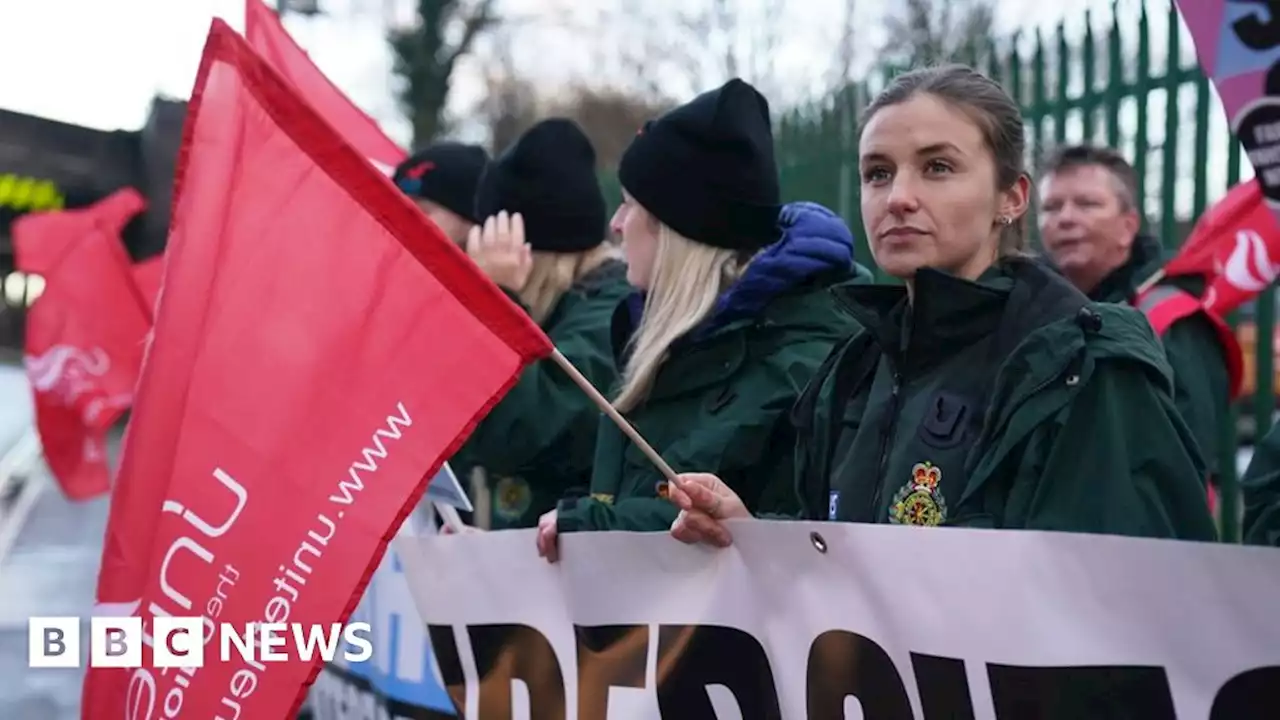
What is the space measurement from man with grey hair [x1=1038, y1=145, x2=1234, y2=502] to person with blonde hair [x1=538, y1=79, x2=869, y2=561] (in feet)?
4.23

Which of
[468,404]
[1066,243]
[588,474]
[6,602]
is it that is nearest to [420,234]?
[468,404]

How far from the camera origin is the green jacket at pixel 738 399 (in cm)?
290

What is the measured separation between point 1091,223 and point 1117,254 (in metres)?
0.14

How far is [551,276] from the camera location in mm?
4031

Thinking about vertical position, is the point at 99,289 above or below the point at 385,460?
above

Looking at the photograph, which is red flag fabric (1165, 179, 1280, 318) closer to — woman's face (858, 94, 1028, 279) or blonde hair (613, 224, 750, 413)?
blonde hair (613, 224, 750, 413)

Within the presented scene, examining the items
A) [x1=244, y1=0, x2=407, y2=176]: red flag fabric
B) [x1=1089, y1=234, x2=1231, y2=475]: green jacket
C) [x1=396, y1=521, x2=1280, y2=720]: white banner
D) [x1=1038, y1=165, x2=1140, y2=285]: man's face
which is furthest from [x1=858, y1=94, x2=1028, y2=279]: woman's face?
[x1=244, y1=0, x2=407, y2=176]: red flag fabric

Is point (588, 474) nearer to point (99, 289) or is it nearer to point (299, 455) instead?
point (299, 455)

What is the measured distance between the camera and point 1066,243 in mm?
4215

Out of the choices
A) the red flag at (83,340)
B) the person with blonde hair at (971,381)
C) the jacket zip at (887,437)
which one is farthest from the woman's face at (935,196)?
the red flag at (83,340)

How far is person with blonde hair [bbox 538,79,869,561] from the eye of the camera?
2918mm

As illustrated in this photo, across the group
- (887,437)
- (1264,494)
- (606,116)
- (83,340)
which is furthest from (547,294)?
(606,116)

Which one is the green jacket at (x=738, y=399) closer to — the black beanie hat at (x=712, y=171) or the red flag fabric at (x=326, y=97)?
the black beanie hat at (x=712, y=171)

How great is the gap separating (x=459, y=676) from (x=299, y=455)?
→ 2.24 feet
